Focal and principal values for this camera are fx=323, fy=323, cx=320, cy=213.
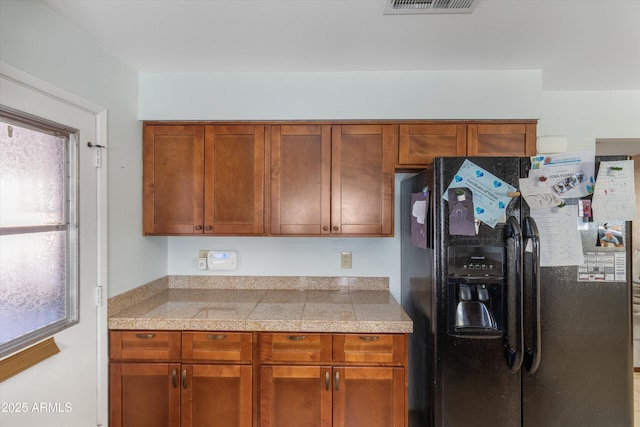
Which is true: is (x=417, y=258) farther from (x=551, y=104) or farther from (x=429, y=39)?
(x=551, y=104)

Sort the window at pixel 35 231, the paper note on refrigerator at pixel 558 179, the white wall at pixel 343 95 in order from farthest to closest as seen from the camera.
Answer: the white wall at pixel 343 95 → the paper note on refrigerator at pixel 558 179 → the window at pixel 35 231

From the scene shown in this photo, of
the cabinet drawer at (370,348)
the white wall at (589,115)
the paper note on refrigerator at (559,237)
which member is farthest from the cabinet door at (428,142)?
the cabinet drawer at (370,348)

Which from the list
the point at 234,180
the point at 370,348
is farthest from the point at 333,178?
the point at 370,348

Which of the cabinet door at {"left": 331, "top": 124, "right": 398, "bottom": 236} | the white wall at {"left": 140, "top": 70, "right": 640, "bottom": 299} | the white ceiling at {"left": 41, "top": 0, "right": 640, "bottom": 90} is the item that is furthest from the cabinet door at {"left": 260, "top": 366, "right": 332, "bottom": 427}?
the white ceiling at {"left": 41, "top": 0, "right": 640, "bottom": 90}

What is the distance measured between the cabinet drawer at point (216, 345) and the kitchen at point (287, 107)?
52 centimetres

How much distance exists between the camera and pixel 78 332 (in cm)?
159

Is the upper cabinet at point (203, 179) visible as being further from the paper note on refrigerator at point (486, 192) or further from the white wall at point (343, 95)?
the paper note on refrigerator at point (486, 192)

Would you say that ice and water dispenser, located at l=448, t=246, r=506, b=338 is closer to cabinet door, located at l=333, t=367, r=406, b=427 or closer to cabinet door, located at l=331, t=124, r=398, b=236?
cabinet door, located at l=333, t=367, r=406, b=427

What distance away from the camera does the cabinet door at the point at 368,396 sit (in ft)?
5.51

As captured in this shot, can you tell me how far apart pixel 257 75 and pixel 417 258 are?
1502mm

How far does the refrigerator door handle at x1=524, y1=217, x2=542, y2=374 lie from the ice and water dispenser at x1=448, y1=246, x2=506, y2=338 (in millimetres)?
122

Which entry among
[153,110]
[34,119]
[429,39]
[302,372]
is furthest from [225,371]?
[429,39]

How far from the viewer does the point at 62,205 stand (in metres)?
1.52

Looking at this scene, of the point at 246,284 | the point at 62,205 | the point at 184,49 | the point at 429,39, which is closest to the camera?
the point at 62,205
